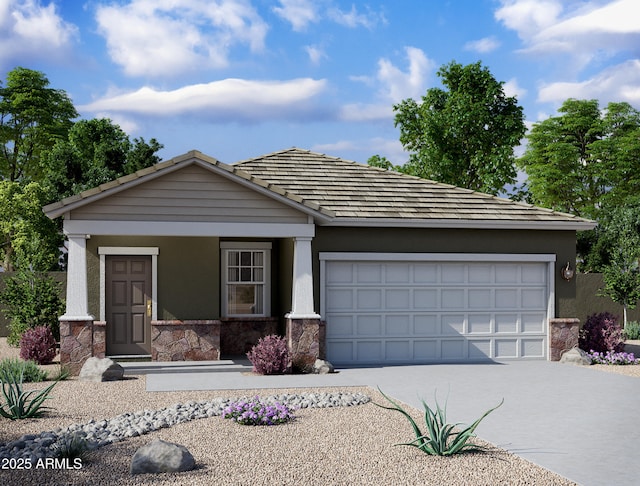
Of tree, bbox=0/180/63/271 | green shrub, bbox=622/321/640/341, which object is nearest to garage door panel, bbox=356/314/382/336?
green shrub, bbox=622/321/640/341

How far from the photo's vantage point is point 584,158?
46.3 meters

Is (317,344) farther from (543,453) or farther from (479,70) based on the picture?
(479,70)

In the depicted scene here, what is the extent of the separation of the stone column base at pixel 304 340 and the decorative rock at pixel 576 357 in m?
5.90

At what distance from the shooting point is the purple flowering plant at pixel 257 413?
10.2 m

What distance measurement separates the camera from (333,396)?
1223 centimetres

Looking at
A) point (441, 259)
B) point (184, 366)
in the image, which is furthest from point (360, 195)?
point (184, 366)

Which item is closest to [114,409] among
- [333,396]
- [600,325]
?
[333,396]

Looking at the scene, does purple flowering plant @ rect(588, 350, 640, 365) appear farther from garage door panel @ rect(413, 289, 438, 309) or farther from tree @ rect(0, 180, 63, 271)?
tree @ rect(0, 180, 63, 271)

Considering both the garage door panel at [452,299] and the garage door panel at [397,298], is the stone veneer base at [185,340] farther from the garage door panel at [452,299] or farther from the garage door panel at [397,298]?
the garage door panel at [452,299]

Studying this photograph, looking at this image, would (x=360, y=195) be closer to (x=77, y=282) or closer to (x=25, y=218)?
(x=77, y=282)

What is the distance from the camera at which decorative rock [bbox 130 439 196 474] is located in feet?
25.4

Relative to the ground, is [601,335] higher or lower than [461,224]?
lower

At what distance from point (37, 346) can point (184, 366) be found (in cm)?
329

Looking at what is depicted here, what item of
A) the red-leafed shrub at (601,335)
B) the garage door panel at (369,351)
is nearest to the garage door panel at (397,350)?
the garage door panel at (369,351)
